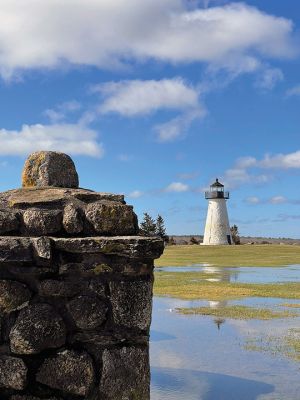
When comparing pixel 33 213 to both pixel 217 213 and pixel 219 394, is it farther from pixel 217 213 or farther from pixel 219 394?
pixel 217 213

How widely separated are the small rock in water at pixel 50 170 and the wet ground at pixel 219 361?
102 inches

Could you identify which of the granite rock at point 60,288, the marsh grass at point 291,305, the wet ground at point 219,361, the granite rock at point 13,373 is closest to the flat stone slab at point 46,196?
the granite rock at point 60,288

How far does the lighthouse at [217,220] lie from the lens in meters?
72.6

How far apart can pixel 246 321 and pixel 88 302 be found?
757 cm

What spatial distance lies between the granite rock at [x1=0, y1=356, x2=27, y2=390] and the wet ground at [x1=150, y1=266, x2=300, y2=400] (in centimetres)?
238

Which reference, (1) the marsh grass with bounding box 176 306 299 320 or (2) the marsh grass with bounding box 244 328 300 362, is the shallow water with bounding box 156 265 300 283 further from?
(2) the marsh grass with bounding box 244 328 300 362

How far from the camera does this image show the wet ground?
6.56 m

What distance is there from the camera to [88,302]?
4.27 meters

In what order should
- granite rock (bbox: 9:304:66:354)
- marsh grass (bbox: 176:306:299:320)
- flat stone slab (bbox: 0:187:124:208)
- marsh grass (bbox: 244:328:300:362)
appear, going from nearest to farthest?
granite rock (bbox: 9:304:66:354)
flat stone slab (bbox: 0:187:124:208)
marsh grass (bbox: 244:328:300:362)
marsh grass (bbox: 176:306:299:320)

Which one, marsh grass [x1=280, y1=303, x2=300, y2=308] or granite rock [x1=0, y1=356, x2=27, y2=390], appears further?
marsh grass [x1=280, y1=303, x2=300, y2=308]

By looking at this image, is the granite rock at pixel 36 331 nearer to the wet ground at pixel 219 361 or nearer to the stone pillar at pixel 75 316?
the stone pillar at pixel 75 316

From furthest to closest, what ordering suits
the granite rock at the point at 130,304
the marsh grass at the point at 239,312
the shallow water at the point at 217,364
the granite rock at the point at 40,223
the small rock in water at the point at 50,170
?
the marsh grass at the point at 239,312 < the shallow water at the point at 217,364 < the small rock in water at the point at 50,170 < the granite rock at the point at 40,223 < the granite rock at the point at 130,304

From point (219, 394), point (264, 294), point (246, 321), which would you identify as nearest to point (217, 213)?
point (264, 294)

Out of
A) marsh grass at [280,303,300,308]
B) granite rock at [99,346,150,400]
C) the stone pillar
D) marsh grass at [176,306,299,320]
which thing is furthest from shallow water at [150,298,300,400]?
marsh grass at [280,303,300,308]
